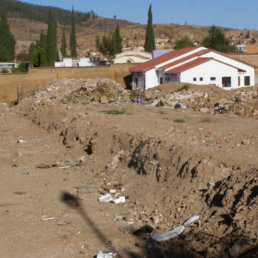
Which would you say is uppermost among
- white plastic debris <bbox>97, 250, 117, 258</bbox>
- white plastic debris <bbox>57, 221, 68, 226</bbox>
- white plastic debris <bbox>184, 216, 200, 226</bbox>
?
white plastic debris <bbox>184, 216, 200, 226</bbox>

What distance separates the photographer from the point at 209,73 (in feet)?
108

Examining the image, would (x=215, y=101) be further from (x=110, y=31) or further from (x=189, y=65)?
(x=110, y=31)

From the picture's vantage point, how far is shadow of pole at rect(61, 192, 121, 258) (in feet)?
28.2

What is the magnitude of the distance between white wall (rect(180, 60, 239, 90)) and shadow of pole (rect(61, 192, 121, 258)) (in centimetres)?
2233

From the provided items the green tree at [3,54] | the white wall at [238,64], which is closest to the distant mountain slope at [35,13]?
the green tree at [3,54]

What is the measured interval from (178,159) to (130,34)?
106 meters

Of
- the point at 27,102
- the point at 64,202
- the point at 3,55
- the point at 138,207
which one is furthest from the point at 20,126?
the point at 3,55

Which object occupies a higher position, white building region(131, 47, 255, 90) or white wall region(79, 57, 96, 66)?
white wall region(79, 57, 96, 66)

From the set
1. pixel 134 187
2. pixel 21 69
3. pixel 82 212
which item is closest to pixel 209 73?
pixel 21 69

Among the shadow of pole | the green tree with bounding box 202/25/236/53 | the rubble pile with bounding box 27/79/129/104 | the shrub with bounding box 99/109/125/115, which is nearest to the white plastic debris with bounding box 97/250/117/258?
the shadow of pole

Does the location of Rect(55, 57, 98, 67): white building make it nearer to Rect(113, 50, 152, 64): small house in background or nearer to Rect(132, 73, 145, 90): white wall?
Rect(113, 50, 152, 64): small house in background

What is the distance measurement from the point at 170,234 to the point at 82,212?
2453 millimetres

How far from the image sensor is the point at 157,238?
8.34 m

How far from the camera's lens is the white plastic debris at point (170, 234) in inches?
327
